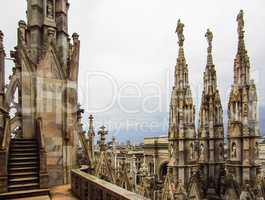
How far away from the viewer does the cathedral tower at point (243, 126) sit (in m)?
14.7

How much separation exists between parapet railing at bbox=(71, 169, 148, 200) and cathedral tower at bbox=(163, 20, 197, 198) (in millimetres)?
8885

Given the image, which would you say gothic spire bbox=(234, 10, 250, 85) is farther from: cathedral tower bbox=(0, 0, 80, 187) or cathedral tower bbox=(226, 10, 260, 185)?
cathedral tower bbox=(0, 0, 80, 187)

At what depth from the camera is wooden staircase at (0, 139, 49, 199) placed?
7.72 meters

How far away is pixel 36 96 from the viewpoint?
10555mm

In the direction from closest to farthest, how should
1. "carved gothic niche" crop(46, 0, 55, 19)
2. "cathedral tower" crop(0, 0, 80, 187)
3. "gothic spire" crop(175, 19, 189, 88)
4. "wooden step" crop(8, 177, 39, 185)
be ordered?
1. "wooden step" crop(8, 177, 39, 185)
2. "cathedral tower" crop(0, 0, 80, 187)
3. "carved gothic niche" crop(46, 0, 55, 19)
4. "gothic spire" crop(175, 19, 189, 88)

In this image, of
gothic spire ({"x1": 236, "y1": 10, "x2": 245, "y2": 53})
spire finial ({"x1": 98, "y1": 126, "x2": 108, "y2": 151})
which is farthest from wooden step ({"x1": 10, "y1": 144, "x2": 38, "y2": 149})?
gothic spire ({"x1": 236, "y1": 10, "x2": 245, "y2": 53})

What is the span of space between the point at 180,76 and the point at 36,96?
1092 centimetres

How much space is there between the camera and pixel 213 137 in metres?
17.5

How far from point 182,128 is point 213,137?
3.24 metres

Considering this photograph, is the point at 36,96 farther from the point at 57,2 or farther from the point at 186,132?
the point at 186,132

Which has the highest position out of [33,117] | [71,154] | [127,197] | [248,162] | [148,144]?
[33,117]

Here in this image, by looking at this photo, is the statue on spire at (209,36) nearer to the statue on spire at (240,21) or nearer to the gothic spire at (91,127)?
the statue on spire at (240,21)

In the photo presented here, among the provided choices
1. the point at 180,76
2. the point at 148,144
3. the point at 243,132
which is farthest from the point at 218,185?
the point at 148,144

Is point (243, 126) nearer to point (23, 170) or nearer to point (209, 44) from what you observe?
point (209, 44)
